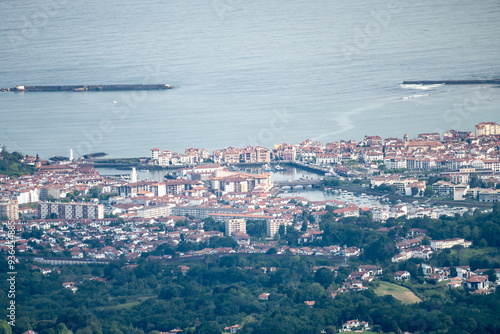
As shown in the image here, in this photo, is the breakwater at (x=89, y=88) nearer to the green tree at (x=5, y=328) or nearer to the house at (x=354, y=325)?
the green tree at (x=5, y=328)

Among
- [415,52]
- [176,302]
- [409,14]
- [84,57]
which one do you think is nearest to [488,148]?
[176,302]

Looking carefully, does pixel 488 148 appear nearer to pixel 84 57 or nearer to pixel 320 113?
pixel 320 113

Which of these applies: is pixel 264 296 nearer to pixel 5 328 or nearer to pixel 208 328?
pixel 208 328

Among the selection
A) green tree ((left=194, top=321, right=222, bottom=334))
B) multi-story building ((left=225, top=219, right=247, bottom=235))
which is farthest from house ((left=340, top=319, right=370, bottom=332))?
multi-story building ((left=225, top=219, right=247, bottom=235))

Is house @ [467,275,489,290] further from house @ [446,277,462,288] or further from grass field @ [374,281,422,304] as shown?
grass field @ [374,281,422,304]

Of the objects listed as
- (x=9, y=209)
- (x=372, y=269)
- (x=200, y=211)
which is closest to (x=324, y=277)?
(x=372, y=269)
